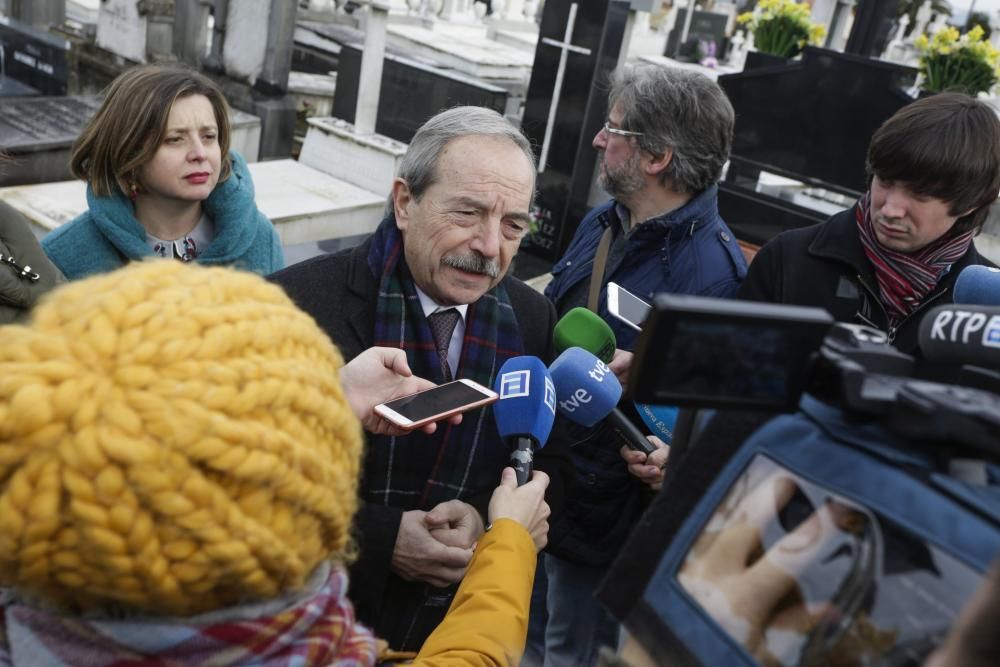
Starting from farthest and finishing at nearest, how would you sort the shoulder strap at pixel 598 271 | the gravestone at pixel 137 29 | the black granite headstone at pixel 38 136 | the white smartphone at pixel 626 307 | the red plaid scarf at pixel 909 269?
the gravestone at pixel 137 29
the black granite headstone at pixel 38 136
the shoulder strap at pixel 598 271
the red plaid scarf at pixel 909 269
the white smartphone at pixel 626 307

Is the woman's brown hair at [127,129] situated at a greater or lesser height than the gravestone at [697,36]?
lesser

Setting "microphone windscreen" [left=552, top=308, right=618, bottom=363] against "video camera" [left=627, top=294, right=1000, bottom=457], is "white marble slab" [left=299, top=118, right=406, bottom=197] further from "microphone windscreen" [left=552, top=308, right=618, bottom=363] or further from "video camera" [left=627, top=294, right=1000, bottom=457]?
"video camera" [left=627, top=294, right=1000, bottom=457]

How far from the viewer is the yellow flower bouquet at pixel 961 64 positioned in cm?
671

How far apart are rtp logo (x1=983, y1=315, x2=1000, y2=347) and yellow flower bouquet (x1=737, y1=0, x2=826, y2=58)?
712cm

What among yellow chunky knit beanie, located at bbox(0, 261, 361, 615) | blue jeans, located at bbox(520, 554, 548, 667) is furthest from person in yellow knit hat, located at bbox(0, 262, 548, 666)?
blue jeans, located at bbox(520, 554, 548, 667)

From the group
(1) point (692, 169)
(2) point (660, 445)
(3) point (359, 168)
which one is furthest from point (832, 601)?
(3) point (359, 168)

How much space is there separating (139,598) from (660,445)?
168cm

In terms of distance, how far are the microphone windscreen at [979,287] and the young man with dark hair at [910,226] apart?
530mm

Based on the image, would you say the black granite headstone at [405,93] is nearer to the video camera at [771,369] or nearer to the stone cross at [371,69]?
the stone cross at [371,69]

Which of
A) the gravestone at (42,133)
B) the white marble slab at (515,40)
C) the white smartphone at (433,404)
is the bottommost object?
the gravestone at (42,133)

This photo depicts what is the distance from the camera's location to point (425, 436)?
79.9 inches

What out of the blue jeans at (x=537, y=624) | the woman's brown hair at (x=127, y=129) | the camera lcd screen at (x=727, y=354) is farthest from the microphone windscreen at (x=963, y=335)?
the woman's brown hair at (x=127, y=129)

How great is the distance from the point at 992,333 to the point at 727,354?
39 centimetres

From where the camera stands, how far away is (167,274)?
108 centimetres
